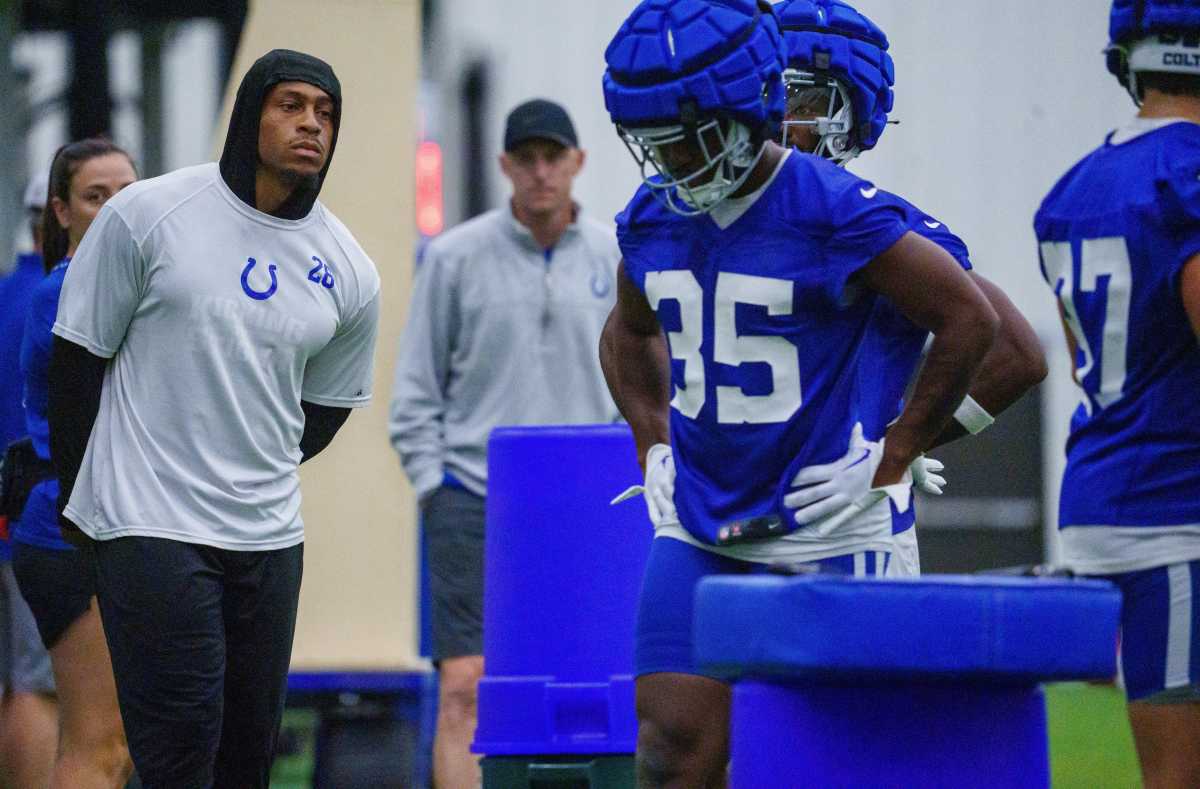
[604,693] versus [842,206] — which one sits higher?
[842,206]

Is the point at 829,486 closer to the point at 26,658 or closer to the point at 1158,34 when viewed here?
the point at 1158,34

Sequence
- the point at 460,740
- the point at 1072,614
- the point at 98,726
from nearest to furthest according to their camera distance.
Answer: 1. the point at 1072,614
2. the point at 98,726
3. the point at 460,740

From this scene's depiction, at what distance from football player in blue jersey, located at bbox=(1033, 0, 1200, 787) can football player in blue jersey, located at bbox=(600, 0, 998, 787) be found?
26cm

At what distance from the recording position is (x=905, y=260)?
4.04 m

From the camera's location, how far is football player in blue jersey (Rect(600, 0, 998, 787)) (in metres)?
4.05

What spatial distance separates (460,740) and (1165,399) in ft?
12.4

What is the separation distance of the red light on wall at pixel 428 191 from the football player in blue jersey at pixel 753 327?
10597 mm

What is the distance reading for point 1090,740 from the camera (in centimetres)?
1091

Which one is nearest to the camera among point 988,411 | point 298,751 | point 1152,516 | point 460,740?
point 1152,516

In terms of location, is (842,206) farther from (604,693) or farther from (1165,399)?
(604,693)

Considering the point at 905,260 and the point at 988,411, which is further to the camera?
the point at 988,411

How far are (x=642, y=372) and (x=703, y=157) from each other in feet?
2.50

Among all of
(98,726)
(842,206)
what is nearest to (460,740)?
(98,726)

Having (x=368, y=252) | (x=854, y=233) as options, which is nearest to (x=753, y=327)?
(x=854, y=233)
